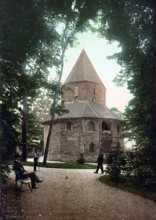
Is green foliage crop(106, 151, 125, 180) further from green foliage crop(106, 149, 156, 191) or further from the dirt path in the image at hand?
the dirt path

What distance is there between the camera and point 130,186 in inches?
364

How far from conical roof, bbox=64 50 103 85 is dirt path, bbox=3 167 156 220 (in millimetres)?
26164

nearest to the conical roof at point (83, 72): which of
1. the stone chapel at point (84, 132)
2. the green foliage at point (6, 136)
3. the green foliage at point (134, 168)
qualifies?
the stone chapel at point (84, 132)

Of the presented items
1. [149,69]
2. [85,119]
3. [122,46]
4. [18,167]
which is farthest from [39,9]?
[85,119]

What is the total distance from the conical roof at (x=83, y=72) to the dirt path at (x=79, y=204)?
26164mm

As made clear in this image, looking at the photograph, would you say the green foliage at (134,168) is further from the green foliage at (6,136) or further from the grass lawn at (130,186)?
the green foliage at (6,136)

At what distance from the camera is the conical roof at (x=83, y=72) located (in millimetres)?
34031

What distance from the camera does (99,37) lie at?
15172 millimetres

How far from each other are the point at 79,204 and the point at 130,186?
132 inches

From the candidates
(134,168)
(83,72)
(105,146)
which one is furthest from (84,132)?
(134,168)

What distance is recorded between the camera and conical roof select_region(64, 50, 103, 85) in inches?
1340

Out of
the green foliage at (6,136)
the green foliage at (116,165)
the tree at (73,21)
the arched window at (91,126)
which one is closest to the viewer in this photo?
the green foliage at (6,136)

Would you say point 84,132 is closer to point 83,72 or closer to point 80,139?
point 80,139

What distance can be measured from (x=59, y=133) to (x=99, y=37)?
17276 millimetres
